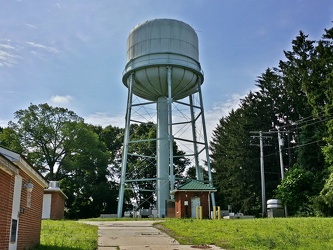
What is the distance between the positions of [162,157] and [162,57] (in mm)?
7677

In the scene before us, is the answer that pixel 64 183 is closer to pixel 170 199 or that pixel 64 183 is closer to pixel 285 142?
pixel 170 199

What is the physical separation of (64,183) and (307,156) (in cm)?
2702

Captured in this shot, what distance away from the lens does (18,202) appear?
8.74 metres

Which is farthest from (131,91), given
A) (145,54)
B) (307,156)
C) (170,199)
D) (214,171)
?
(214,171)

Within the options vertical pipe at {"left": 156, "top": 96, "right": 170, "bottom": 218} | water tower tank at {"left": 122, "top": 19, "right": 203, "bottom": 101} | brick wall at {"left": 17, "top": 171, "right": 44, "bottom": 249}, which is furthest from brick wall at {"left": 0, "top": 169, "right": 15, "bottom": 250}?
water tower tank at {"left": 122, "top": 19, "right": 203, "bottom": 101}

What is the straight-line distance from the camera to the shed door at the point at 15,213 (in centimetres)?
838

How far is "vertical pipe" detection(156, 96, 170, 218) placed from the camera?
1166 inches

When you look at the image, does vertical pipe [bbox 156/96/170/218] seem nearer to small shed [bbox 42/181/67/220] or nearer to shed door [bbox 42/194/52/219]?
small shed [bbox 42/181/67/220]

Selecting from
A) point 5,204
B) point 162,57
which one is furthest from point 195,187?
point 5,204

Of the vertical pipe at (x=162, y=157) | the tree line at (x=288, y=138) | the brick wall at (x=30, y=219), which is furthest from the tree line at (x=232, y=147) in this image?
the brick wall at (x=30, y=219)

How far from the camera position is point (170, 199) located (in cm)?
2984

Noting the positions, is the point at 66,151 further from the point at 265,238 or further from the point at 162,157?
the point at 265,238

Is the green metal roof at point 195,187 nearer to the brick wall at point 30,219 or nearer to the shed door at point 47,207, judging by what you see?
the shed door at point 47,207

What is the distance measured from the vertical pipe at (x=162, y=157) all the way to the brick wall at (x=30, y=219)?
1791 cm
